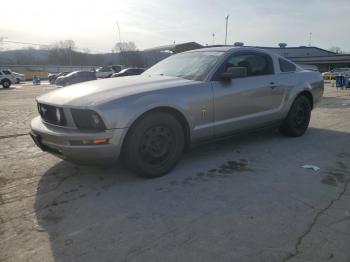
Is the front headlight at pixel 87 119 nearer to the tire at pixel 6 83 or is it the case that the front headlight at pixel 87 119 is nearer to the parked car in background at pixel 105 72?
the tire at pixel 6 83

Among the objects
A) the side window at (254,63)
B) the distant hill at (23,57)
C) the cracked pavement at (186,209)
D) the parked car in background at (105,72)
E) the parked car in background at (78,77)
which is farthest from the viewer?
the distant hill at (23,57)

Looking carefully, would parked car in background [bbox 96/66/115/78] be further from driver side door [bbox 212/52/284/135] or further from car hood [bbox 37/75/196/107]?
car hood [bbox 37/75/196/107]

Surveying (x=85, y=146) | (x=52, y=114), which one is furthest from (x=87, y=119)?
(x=52, y=114)

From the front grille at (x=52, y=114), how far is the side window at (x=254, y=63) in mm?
2342

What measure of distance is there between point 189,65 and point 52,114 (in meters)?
2.05

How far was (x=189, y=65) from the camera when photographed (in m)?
4.82

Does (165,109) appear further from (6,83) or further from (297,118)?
(6,83)

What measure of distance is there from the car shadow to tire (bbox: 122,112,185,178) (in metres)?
0.16

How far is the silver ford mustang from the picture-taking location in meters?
3.54

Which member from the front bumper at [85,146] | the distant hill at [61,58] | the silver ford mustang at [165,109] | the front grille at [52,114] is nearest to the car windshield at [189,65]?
the silver ford mustang at [165,109]

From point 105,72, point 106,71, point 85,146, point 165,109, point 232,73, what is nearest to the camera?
point 85,146

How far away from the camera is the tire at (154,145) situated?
371 centimetres

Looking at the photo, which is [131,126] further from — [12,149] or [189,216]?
[12,149]

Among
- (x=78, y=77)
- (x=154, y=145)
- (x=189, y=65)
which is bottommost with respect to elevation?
(x=154, y=145)
